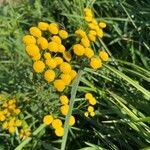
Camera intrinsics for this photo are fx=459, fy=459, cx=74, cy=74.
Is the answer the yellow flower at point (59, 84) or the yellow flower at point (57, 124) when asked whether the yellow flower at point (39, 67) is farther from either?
the yellow flower at point (57, 124)

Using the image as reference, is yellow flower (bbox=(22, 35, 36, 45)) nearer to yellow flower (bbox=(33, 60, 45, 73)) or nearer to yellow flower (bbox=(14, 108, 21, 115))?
yellow flower (bbox=(33, 60, 45, 73))

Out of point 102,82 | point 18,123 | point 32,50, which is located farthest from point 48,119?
point 102,82

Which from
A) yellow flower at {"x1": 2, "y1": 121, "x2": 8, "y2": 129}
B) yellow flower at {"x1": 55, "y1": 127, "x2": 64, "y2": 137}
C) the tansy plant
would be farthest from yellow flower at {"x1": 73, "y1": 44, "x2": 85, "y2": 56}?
yellow flower at {"x1": 2, "y1": 121, "x2": 8, "y2": 129}

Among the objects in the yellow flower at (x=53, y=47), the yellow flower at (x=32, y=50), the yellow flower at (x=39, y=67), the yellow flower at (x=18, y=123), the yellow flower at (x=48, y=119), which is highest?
the yellow flower at (x=32, y=50)

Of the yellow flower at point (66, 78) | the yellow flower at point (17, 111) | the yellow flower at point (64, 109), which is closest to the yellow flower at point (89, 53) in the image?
the yellow flower at point (66, 78)

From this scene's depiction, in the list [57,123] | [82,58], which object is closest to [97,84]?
[82,58]

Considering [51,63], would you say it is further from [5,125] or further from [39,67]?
[5,125]

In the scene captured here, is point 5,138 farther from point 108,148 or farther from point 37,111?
point 108,148

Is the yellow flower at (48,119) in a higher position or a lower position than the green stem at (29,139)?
higher
